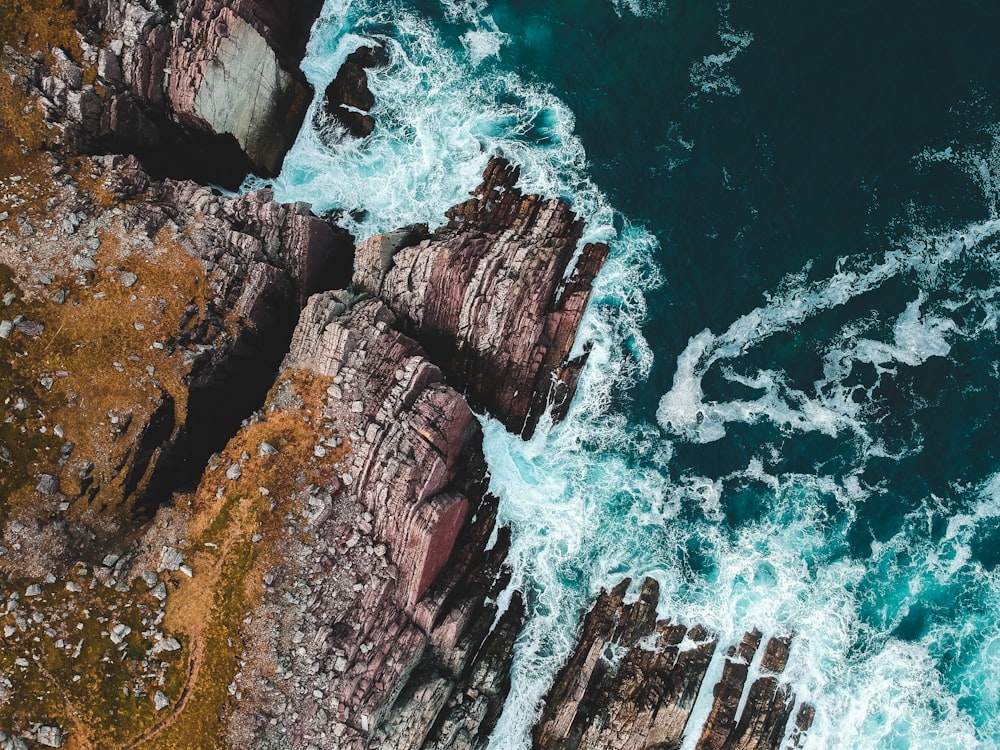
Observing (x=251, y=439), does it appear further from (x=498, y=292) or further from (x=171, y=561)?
(x=498, y=292)

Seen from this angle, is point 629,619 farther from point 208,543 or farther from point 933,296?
point 933,296

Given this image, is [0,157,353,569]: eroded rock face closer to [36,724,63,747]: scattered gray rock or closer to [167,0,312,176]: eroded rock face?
[167,0,312,176]: eroded rock face

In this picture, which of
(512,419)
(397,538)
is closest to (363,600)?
(397,538)

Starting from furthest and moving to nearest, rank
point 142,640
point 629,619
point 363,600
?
point 629,619
point 363,600
point 142,640

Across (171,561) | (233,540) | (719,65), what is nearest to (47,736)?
(171,561)

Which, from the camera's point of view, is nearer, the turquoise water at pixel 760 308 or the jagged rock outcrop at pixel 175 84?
the jagged rock outcrop at pixel 175 84

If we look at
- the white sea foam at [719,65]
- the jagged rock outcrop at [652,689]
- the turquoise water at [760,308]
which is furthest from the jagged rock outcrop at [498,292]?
the jagged rock outcrop at [652,689]

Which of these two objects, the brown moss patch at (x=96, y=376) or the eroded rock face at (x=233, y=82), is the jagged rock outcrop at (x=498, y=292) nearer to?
the brown moss patch at (x=96, y=376)
